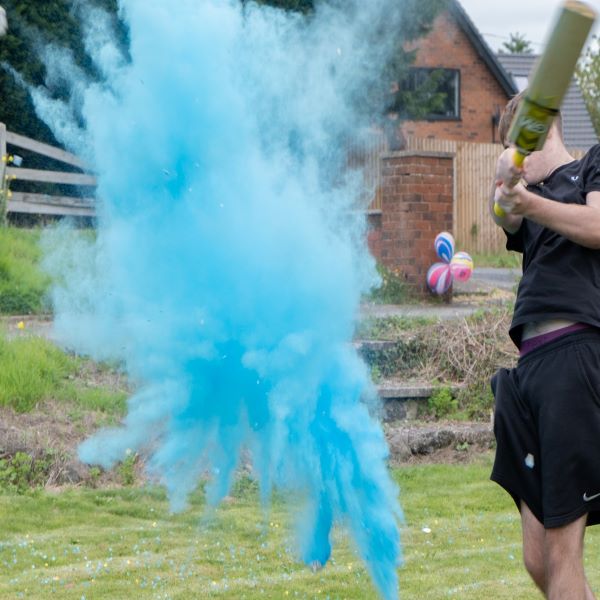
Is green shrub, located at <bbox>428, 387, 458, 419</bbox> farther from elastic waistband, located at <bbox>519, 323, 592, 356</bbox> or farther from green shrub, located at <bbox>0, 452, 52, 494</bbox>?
elastic waistband, located at <bbox>519, 323, 592, 356</bbox>

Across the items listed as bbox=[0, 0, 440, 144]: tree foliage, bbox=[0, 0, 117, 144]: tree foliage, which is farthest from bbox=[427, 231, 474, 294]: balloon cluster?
bbox=[0, 0, 117, 144]: tree foliage

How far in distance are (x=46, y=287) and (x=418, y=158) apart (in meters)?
4.25

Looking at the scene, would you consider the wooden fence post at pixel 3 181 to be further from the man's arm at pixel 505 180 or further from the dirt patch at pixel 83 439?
the man's arm at pixel 505 180

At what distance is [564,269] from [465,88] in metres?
26.7

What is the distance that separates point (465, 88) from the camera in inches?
1158

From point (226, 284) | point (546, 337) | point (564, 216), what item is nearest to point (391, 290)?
point (226, 284)

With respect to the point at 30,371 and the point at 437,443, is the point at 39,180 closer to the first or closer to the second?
the point at 30,371

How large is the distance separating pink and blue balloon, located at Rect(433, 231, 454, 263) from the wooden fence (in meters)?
3.64

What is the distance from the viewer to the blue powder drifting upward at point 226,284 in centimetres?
384

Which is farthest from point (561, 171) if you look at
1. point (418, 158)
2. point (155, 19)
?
point (418, 158)

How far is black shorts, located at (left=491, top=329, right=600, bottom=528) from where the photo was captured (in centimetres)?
350

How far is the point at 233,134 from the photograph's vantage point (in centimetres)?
392

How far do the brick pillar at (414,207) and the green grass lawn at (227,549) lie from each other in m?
4.64

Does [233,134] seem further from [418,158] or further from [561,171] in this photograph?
[418,158]
